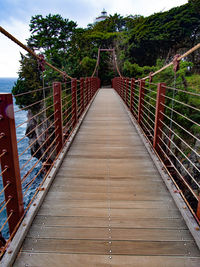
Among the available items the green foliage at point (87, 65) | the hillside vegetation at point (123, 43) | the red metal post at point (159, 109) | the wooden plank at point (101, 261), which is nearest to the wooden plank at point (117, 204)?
the wooden plank at point (101, 261)

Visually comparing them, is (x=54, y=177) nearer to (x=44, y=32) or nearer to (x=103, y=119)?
(x=103, y=119)

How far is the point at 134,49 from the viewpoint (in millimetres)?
16656

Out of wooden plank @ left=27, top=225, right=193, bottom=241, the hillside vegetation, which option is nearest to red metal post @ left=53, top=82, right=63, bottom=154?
wooden plank @ left=27, top=225, right=193, bottom=241

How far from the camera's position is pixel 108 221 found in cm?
197

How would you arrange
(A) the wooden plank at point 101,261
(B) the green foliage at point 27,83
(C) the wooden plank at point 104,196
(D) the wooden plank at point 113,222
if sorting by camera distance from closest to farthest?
1. (A) the wooden plank at point 101,261
2. (D) the wooden plank at point 113,222
3. (C) the wooden plank at point 104,196
4. (B) the green foliage at point 27,83

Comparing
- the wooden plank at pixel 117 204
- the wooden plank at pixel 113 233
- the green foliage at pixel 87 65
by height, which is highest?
the green foliage at pixel 87 65

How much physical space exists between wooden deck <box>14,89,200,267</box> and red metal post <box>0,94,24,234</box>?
0.25m

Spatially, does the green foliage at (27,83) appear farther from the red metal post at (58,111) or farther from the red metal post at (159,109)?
the red metal post at (159,109)

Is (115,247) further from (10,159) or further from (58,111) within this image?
(58,111)

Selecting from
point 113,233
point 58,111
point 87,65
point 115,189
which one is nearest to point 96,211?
point 113,233

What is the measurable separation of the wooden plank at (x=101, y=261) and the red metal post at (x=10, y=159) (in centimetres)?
38

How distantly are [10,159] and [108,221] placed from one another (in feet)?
3.24

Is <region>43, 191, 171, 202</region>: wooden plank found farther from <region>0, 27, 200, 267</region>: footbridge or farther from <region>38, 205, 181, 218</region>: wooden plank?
<region>38, 205, 181, 218</region>: wooden plank

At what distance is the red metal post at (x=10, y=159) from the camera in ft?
5.29
